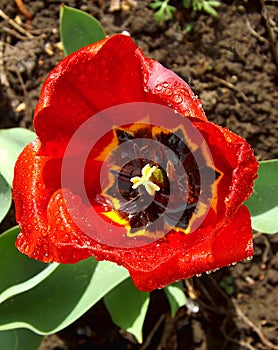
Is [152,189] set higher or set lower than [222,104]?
higher

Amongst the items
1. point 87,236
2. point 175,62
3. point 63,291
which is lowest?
point 63,291

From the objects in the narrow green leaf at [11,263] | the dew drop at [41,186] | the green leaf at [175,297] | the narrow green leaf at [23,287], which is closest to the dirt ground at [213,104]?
the green leaf at [175,297]

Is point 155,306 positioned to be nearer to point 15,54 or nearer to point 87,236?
point 87,236

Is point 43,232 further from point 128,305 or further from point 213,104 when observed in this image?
point 213,104

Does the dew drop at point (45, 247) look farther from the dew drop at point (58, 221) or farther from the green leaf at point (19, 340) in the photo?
the green leaf at point (19, 340)

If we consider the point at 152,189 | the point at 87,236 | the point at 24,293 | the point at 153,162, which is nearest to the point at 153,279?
the point at 87,236

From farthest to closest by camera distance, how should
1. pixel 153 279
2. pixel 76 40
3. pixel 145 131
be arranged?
pixel 76 40 → pixel 145 131 → pixel 153 279
